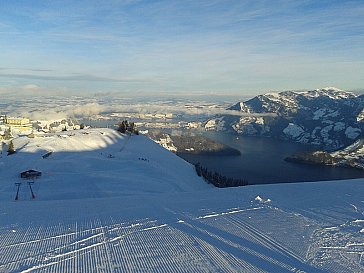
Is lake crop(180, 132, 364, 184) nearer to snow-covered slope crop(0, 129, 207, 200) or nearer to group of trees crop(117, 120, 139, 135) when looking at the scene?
group of trees crop(117, 120, 139, 135)

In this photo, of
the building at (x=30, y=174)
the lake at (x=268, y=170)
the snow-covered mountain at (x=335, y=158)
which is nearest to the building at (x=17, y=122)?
the lake at (x=268, y=170)

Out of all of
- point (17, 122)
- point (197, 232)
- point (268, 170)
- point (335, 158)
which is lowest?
point (335, 158)

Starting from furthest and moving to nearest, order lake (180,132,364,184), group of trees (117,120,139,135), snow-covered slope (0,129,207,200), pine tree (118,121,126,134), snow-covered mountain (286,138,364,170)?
snow-covered mountain (286,138,364,170) → lake (180,132,364,184) → group of trees (117,120,139,135) → pine tree (118,121,126,134) → snow-covered slope (0,129,207,200)

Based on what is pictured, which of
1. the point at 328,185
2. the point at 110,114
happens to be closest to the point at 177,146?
the point at 110,114

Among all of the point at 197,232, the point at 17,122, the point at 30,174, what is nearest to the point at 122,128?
the point at 30,174

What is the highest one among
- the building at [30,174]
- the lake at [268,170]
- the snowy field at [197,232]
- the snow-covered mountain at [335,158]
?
the snowy field at [197,232]

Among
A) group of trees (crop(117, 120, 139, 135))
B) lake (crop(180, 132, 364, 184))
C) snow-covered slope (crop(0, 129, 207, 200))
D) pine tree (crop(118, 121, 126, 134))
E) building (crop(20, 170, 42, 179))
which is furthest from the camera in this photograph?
lake (crop(180, 132, 364, 184))

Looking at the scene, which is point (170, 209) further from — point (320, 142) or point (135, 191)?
point (320, 142)

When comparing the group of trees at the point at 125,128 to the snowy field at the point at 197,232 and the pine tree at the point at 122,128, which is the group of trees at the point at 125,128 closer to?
the pine tree at the point at 122,128

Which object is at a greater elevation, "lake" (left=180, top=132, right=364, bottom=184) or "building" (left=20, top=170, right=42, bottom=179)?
"building" (left=20, top=170, right=42, bottom=179)

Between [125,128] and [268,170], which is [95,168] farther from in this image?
[268,170]

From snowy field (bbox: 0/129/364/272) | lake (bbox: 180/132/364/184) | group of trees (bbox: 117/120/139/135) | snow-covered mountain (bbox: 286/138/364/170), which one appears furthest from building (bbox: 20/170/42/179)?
snow-covered mountain (bbox: 286/138/364/170)

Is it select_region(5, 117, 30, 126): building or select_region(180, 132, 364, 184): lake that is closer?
select_region(180, 132, 364, 184): lake
